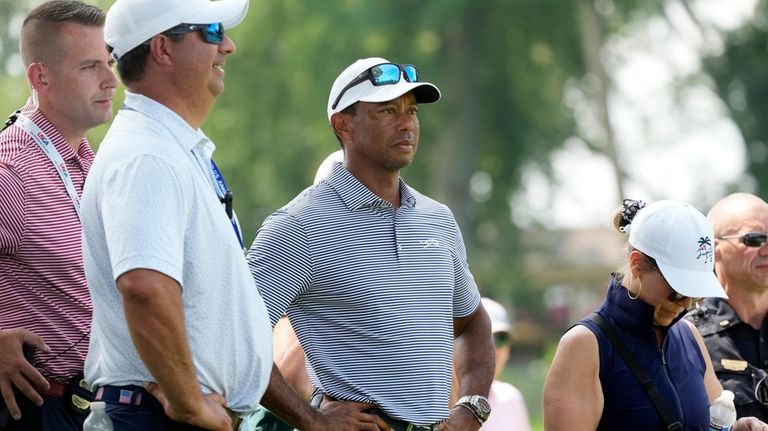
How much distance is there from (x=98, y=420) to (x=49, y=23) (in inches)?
67.6

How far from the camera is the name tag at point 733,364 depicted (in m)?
6.31

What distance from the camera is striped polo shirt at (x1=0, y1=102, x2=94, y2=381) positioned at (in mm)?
4520

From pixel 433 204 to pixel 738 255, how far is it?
205 cm

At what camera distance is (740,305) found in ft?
21.5

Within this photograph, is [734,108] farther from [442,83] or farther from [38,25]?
[38,25]

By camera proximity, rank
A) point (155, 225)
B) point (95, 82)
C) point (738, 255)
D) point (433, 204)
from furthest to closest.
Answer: point (738, 255) < point (433, 204) < point (95, 82) < point (155, 225)

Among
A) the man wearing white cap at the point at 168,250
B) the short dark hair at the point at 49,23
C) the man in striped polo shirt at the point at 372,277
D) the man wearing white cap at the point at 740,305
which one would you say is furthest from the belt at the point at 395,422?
the man wearing white cap at the point at 740,305

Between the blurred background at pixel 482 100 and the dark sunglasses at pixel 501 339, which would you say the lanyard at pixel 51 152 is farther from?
the blurred background at pixel 482 100

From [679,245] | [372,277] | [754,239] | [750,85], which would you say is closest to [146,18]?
[372,277]

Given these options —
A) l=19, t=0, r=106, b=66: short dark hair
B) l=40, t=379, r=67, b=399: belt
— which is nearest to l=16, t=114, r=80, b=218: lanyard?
l=19, t=0, r=106, b=66: short dark hair

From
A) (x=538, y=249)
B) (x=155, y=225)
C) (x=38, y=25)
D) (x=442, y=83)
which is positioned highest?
(x=38, y=25)

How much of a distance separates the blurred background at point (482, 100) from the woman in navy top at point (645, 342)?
27368 millimetres

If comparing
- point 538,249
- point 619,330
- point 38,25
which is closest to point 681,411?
point 619,330

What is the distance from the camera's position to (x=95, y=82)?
4859 millimetres
